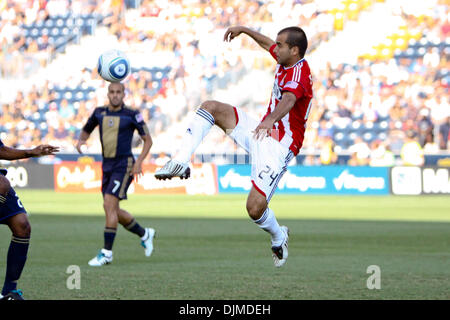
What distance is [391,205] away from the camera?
24297mm

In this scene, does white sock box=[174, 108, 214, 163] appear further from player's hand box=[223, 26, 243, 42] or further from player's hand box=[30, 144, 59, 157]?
player's hand box=[30, 144, 59, 157]

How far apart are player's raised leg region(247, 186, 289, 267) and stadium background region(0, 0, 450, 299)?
11.2 meters

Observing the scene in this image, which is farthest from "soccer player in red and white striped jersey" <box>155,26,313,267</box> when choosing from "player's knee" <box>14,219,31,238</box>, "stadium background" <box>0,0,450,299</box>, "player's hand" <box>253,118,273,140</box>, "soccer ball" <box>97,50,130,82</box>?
"stadium background" <box>0,0,450,299</box>

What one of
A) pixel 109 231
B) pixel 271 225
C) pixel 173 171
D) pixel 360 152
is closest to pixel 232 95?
pixel 360 152

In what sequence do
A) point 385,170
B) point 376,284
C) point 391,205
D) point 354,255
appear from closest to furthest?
1. point 376,284
2. point 354,255
3. point 391,205
4. point 385,170

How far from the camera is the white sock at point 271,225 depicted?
29.7 ft

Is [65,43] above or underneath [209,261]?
above

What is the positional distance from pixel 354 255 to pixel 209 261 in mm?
2255

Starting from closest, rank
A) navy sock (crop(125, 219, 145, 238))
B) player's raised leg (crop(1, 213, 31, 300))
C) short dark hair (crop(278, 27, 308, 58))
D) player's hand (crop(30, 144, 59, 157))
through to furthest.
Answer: player's hand (crop(30, 144, 59, 157)) → player's raised leg (crop(1, 213, 31, 300)) → short dark hair (crop(278, 27, 308, 58)) → navy sock (crop(125, 219, 145, 238))

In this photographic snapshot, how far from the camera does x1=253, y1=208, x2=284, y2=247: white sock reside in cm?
906

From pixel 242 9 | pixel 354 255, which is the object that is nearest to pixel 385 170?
pixel 242 9

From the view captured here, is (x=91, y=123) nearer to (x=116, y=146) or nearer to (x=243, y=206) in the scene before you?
(x=116, y=146)

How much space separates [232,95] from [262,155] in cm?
2545

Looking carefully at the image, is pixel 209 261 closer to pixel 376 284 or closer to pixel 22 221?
pixel 376 284
